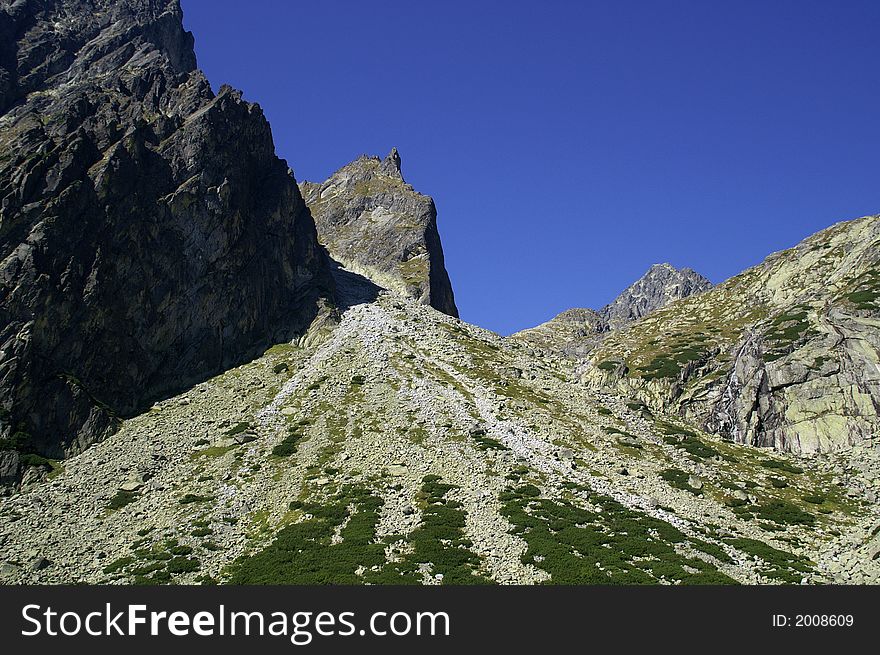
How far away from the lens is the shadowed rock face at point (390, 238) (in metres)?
162

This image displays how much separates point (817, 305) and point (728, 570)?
6777 cm

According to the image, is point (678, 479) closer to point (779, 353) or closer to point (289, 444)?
point (779, 353)

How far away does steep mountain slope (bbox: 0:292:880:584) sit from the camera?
146ft

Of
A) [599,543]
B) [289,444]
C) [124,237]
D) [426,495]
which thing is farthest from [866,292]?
[124,237]

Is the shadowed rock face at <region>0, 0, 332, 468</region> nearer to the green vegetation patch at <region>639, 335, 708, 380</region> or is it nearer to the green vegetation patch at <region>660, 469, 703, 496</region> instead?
the green vegetation patch at <region>639, 335, 708, 380</region>

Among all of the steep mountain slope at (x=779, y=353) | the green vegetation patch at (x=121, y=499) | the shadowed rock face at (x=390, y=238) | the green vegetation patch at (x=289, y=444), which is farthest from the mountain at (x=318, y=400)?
the shadowed rock face at (x=390, y=238)

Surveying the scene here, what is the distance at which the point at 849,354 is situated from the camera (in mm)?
78250


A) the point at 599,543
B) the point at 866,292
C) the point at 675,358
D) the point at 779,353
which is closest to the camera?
the point at 599,543

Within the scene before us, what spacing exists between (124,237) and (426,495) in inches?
2559

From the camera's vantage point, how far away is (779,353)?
8525 centimetres

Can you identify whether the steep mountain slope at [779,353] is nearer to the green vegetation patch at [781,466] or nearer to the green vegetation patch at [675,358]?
the green vegetation patch at [675,358]

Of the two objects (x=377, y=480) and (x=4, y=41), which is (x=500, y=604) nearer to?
(x=377, y=480)

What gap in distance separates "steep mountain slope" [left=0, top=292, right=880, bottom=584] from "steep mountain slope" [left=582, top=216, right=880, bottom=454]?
23.9ft

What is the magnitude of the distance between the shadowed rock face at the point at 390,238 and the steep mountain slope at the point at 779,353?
54483mm
